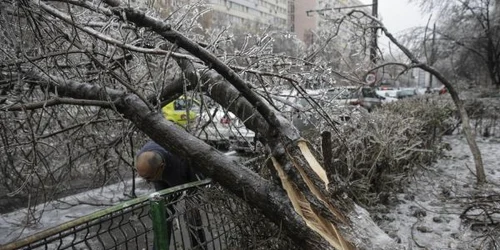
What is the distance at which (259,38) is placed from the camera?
3.49 metres

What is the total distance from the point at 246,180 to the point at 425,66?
4909 mm

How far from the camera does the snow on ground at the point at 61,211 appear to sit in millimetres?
5031

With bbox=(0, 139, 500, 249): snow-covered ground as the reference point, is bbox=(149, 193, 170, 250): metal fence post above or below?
above

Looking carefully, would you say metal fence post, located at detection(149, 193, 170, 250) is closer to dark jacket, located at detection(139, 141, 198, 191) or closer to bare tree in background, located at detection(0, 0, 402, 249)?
bare tree in background, located at detection(0, 0, 402, 249)

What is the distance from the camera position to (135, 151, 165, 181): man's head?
10.6 ft

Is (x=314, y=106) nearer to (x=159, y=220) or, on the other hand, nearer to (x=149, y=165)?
(x=149, y=165)

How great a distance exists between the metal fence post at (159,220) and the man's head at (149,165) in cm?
95

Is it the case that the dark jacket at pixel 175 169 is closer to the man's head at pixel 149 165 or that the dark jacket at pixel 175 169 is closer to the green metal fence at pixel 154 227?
the man's head at pixel 149 165

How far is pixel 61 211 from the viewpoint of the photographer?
582cm

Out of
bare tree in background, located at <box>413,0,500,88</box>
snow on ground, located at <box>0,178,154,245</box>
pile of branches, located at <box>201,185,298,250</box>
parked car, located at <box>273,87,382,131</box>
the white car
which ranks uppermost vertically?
bare tree in background, located at <box>413,0,500,88</box>

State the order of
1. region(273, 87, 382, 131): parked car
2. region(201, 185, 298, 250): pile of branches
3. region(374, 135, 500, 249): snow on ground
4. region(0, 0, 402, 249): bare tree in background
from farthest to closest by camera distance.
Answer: region(374, 135, 500, 249): snow on ground → region(273, 87, 382, 131): parked car → region(201, 185, 298, 250): pile of branches → region(0, 0, 402, 249): bare tree in background

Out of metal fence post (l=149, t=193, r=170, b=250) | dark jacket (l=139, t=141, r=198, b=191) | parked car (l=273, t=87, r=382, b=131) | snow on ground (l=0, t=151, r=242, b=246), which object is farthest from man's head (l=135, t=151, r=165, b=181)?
snow on ground (l=0, t=151, r=242, b=246)

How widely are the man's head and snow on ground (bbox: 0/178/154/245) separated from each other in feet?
7.09

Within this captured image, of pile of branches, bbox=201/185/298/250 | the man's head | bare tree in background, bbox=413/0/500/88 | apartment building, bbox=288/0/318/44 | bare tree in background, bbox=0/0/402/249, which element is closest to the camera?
bare tree in background, bbox=0/0/402/249
